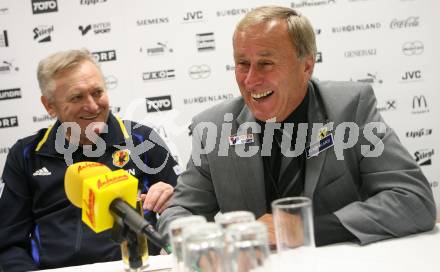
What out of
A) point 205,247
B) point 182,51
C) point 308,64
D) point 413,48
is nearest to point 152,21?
point 182,51

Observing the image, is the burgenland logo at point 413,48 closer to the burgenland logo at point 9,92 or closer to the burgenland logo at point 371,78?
the burgenland logo at point 371,78

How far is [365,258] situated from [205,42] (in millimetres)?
3064

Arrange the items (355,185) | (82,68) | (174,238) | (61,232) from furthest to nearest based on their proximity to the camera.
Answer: (82,68) < (61,232) < (355,185) < (174,238)

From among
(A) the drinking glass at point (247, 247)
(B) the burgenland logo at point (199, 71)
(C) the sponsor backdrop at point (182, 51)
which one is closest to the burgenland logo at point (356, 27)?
(C) the sponsor backdrop at point (182, 51)

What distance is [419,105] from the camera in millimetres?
4426

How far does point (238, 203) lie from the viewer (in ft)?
7.12

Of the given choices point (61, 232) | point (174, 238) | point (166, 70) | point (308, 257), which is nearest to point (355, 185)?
point (308, 257)

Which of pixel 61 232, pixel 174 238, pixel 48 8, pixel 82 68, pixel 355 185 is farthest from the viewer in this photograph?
pixel 48 8

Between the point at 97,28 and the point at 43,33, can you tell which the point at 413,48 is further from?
the point at 43,33

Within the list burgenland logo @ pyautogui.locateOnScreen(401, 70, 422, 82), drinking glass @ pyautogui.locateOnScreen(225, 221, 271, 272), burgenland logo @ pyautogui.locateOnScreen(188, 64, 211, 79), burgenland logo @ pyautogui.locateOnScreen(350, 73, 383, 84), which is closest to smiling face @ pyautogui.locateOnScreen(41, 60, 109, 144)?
burgenland logo @ pyautogui.locateOnScreen(188, 64, 211, 79)

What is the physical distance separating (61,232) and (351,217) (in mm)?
1573

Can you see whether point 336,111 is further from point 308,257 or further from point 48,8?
point 48,8

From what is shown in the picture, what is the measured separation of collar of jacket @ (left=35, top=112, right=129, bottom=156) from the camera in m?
2.82

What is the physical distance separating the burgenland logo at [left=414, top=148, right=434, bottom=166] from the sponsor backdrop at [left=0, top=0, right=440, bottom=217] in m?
0.12
